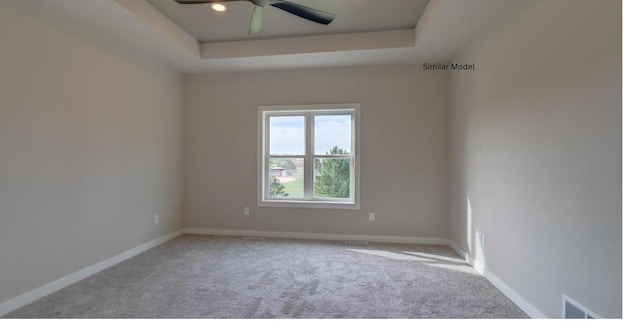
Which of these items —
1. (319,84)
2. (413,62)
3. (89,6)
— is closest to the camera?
(89,6)

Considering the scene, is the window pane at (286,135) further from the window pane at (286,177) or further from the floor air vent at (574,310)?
the floor air vent at (574,310)

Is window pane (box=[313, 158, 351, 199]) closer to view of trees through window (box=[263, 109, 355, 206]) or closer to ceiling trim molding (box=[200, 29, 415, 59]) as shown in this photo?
view of trees through window (box=[263, 109, 355, 206])

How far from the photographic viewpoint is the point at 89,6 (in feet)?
8.38

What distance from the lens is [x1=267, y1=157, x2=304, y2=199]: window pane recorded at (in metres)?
4.46

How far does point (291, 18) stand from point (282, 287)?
2.83 m

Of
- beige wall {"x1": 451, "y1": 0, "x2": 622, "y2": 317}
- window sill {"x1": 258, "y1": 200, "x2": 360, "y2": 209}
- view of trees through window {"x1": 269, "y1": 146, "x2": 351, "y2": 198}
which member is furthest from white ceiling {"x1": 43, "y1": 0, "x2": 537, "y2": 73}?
window sill {"x1": 258, "y1": 200, "x2": 360, "y2": 209}

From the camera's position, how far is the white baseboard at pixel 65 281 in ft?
7.27

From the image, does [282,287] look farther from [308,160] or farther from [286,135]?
[286,135]

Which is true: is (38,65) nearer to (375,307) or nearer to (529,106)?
(375,307)

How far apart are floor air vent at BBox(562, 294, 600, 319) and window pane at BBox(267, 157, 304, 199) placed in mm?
3238

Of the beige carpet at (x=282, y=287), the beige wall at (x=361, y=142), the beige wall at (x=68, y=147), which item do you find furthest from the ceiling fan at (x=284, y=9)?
the beige carpet at (x=282, y=287)

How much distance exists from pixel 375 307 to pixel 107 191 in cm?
308

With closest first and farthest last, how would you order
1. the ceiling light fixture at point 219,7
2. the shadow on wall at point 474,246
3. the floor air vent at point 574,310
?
1. the floor air vent at point 574,310
2. the ceiling light fixture at point 219,7
3. the shadow on wall at point 474,246

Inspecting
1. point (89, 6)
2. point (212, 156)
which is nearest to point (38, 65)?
point (89, 6)
